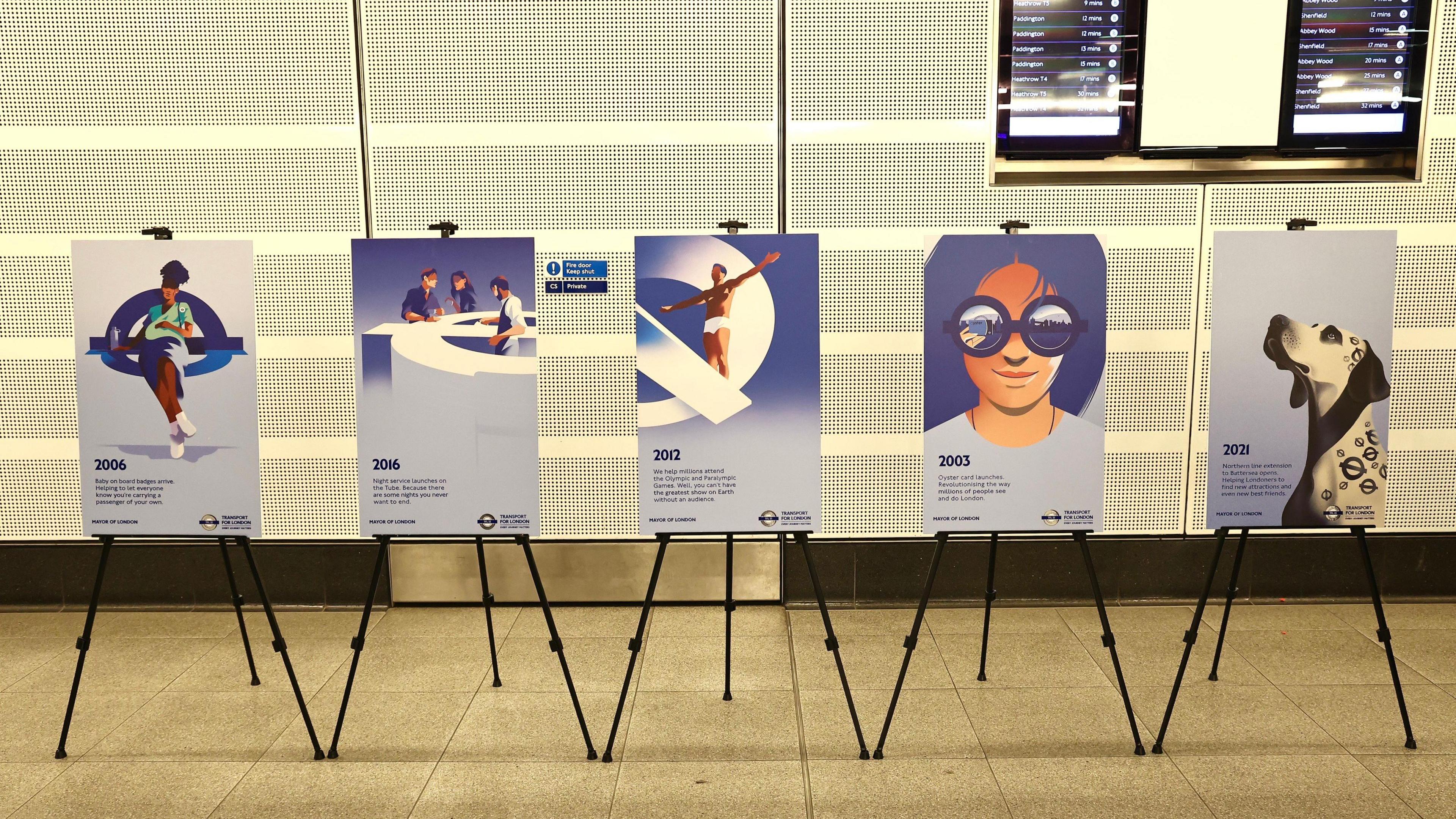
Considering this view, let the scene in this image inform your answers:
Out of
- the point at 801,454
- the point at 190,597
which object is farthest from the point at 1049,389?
the point at 190,597

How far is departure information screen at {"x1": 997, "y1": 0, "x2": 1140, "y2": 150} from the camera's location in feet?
14.2

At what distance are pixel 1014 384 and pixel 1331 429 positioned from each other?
4.15 feet

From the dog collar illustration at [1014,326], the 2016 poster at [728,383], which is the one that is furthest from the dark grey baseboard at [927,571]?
the dog collar illustration at [1014,326]

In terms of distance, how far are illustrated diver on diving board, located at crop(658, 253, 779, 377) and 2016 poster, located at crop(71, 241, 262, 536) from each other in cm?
166

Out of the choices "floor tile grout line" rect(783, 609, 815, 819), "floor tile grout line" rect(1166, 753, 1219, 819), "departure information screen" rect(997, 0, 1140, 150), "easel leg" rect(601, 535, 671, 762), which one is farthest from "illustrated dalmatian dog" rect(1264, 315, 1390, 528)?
"easel leg" rect(601, 535, 671, 762)

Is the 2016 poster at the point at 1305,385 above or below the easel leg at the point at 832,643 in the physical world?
above

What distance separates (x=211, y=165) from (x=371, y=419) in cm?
202

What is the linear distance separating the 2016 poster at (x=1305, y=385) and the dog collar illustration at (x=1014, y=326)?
584mm

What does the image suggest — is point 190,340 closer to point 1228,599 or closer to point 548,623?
point 548,623

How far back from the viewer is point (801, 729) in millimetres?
3494

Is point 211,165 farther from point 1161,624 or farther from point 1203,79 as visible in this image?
point 1161,624

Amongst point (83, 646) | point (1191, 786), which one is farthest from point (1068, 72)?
point (83, 646)

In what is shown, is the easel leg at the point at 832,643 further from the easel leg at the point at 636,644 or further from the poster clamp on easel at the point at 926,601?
the easel leg at the point at 636,644

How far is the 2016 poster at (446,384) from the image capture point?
3314 mm
